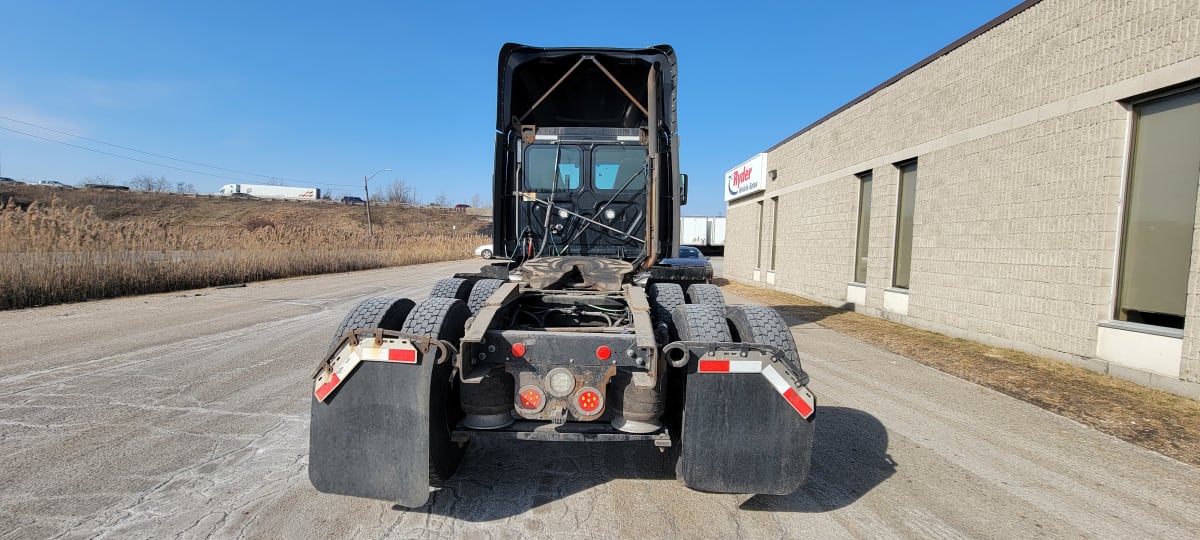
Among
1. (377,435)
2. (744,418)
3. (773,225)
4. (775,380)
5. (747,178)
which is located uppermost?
(747,178)

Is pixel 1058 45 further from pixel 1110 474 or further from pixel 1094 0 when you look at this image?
pixel 1110 474

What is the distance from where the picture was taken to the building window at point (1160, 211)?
584 centimetres

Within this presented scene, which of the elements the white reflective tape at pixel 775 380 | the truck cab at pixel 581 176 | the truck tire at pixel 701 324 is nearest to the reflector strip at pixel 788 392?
the white reflective tape at pixel 775 380

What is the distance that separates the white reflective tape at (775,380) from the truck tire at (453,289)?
9.32ft

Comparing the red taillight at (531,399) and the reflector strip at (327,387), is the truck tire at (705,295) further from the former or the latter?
the reflector strip at (327,387)

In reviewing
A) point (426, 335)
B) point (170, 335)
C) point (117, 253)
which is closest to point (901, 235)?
point (426, 335)

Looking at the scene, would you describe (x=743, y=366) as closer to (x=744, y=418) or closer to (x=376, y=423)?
(x=744, y=418)

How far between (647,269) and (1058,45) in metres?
6.56

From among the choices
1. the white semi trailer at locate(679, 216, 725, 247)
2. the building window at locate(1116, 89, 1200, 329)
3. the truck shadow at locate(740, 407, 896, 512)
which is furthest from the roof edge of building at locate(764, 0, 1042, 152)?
the white semi trailer at locate(679, 216, 725, 247)

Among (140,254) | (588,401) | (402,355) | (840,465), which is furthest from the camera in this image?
(140,254)

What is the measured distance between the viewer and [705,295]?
16.1 feet

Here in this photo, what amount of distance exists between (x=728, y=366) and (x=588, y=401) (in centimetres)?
76

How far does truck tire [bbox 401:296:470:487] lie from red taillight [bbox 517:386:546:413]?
42 centimetres

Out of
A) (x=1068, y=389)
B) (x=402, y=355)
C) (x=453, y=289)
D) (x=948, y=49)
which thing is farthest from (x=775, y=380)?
(x=948, y=49)
